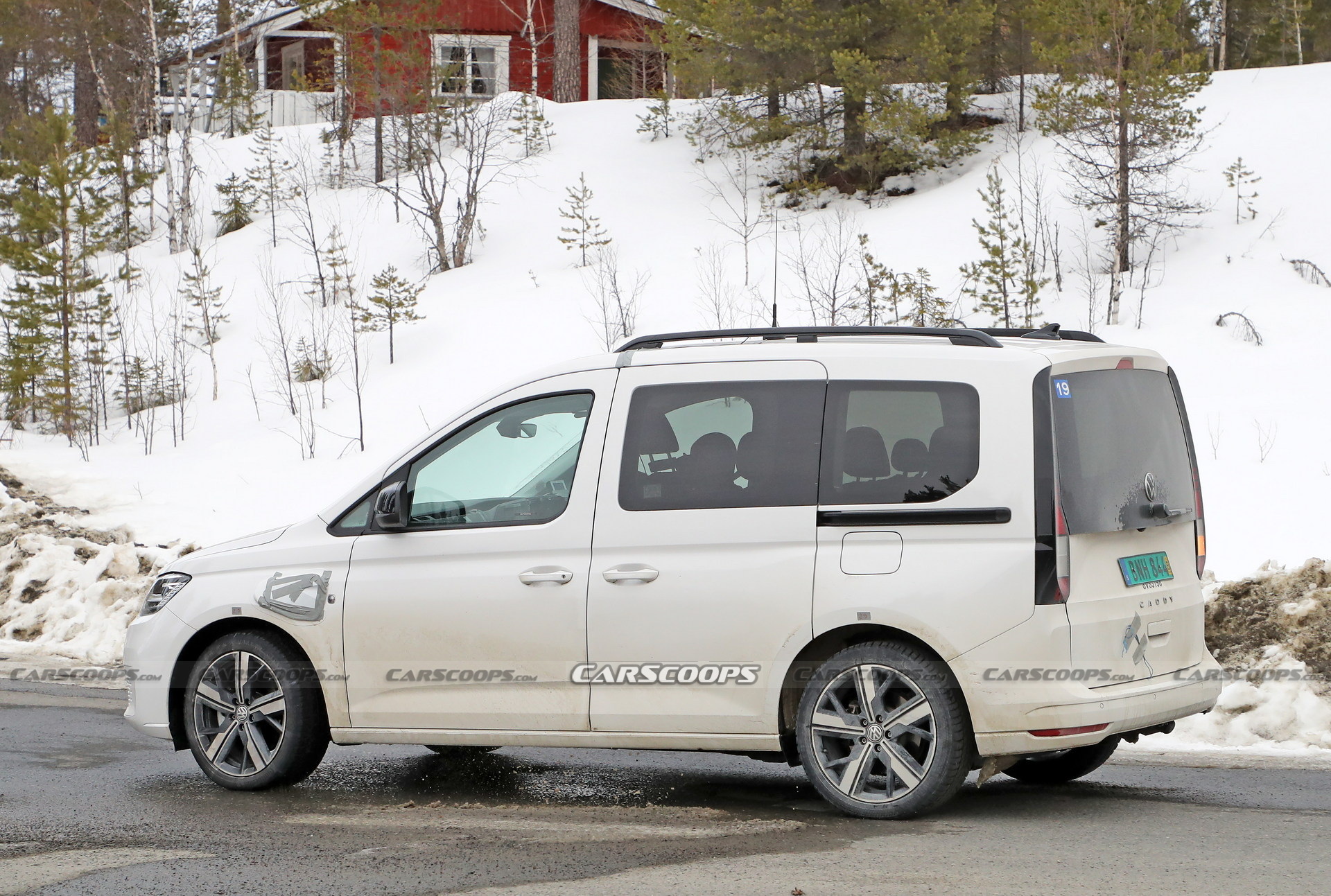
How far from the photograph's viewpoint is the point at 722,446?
19.4 feet

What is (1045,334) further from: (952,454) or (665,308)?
(665,308)

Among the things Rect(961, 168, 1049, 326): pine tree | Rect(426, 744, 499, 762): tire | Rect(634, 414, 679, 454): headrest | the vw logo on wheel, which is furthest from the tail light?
Rect(961, 168, 1049, 326): pine tree

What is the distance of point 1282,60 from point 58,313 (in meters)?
32.4

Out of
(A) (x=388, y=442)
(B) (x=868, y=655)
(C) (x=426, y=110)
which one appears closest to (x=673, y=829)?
(B) (x=868, y=655)

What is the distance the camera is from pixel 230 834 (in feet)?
18.5

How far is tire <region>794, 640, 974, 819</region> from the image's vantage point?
5.47 metres

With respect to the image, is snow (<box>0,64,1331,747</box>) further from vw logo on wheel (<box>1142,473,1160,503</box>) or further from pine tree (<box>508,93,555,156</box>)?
vw logo on wheel (<box>1142,473,1160,503</box>)

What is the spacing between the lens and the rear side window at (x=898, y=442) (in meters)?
5.56

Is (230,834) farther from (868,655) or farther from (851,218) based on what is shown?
(851,218)

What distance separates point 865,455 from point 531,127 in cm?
2474

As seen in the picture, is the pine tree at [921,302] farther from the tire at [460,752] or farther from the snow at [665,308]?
the tire at [460,752]

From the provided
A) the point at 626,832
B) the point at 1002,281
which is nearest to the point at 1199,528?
the point at 626,832

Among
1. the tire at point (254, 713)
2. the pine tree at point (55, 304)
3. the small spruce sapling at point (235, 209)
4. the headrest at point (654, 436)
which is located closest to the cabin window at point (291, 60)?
the small spruce sapling at point (235, 209)

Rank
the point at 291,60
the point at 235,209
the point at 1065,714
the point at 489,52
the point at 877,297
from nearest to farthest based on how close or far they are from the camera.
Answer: the point at 1065,714 < the point at 877,297 < the point at 235,209 < the point at 489,52 < the point at 291,60
